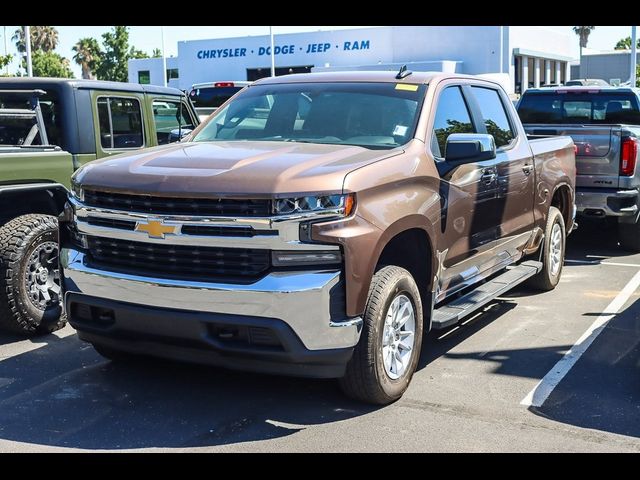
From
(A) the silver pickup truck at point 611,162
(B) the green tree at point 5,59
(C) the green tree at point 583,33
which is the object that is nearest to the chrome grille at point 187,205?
(A) the silver pickup truck at point 611,162

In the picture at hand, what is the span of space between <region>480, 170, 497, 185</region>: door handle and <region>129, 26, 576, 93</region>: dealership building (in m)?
34.2

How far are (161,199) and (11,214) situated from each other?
2.59 metres

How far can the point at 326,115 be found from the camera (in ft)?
18.3

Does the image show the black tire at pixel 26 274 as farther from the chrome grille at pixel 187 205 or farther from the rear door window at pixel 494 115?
the rear door window at pixel 494 115

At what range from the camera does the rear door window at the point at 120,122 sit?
7.00 meters

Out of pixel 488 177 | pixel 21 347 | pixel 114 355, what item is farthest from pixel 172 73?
pixel 114 355

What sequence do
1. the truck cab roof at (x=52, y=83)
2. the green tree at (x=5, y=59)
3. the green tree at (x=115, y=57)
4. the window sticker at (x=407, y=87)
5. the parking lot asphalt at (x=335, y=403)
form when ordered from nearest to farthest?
1. the parking lot asphalt at (x=335, y=403)
2. the window sticker at (x=407, y=87)
3. the truck cab roof at (x=52, y=83)
4. the green tree at (x=5, y=59)
5. the green tree at (x=115, y=57)

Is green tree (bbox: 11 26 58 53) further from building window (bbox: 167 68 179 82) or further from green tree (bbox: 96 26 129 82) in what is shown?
building window (bbox: 167 68 179 82)

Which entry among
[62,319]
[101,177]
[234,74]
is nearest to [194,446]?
[101,177]

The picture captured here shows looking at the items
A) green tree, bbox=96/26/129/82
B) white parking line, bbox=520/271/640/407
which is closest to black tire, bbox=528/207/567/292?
white parking line, bbox=520/271/640/407

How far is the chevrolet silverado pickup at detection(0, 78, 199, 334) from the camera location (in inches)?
236

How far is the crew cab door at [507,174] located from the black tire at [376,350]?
5.44 feet
